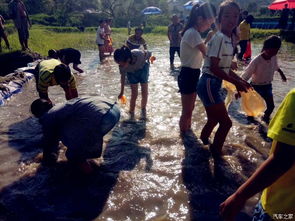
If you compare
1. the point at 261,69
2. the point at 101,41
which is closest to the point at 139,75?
the point at 261,69

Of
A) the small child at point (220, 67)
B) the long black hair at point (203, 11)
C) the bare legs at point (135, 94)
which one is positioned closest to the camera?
the small child at point (220, 67)

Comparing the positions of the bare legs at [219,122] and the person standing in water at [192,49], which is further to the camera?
the person standing in water at [192,49]

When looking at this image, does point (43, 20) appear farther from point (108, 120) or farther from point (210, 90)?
point (210, 90)

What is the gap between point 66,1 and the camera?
40.0m

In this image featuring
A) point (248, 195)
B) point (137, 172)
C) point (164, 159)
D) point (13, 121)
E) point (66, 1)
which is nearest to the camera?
point (248, 195)

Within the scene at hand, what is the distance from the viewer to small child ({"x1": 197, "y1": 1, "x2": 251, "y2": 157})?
288 cm

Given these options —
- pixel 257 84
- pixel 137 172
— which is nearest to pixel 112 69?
pixel 257 84

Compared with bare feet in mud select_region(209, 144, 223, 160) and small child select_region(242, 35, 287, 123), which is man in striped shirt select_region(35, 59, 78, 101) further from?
small child select_region(242, 35, 287, 123)

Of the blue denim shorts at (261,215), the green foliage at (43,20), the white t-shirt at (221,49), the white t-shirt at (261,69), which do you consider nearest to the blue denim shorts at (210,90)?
the white t-shirt at (221,49)

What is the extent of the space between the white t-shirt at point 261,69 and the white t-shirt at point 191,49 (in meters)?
1.15

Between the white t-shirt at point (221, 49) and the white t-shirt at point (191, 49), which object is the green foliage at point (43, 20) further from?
→ the white t-shirt at point (221, 49)

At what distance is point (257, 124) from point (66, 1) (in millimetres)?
41252

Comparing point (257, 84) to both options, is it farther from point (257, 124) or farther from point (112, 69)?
point (112, 69)

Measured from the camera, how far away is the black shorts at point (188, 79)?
12.3ft
